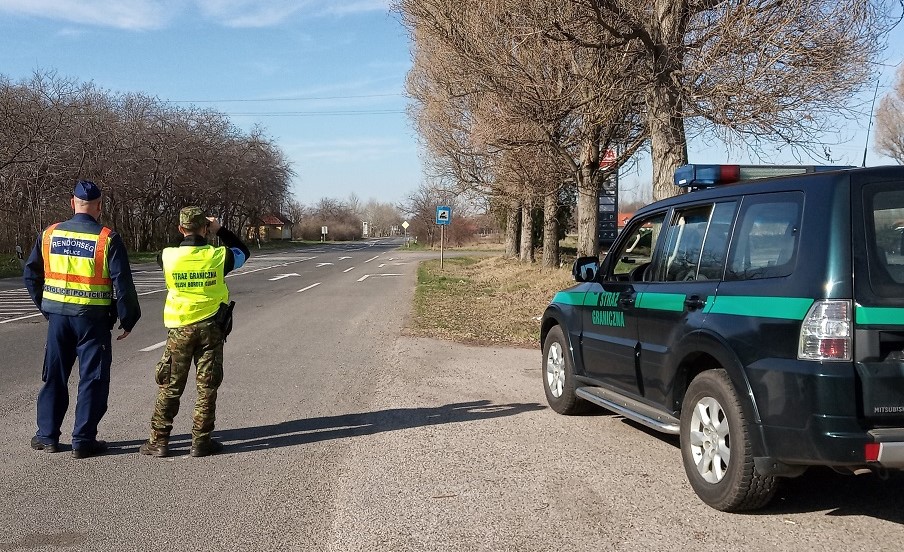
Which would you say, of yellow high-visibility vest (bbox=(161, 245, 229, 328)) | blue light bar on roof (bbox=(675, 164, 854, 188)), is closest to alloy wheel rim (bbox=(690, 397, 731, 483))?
blue light bar on roof (bbox=(675, 164, 854, 188))

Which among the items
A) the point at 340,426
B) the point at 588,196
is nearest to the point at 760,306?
the point at 340,426

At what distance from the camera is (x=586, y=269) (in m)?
6.84

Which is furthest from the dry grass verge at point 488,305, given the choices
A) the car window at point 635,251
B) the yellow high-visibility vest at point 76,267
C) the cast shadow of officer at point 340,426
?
the yellow high-visibility vest at point 76,267

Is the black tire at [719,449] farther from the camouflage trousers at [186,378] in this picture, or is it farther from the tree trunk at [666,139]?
the tree trunk at [666,139]

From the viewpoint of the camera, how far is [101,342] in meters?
5.73

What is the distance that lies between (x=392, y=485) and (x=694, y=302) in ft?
7.23

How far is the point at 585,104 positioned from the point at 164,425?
11759 millimetres

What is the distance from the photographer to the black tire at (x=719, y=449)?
4438mm

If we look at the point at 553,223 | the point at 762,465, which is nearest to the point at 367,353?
the point at 762,465

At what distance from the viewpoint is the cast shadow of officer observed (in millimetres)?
6082

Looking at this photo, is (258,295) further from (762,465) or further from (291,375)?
(762,465)

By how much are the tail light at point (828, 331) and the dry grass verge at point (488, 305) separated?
7954 millimetres

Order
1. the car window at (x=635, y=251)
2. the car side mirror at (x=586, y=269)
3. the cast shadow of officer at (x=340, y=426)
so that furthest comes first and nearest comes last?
1. the car side mirror at (x=586, y=269)
2. the car window at (x=635, y=251)
3. the cast shadow of officer at (x=340, y=426)

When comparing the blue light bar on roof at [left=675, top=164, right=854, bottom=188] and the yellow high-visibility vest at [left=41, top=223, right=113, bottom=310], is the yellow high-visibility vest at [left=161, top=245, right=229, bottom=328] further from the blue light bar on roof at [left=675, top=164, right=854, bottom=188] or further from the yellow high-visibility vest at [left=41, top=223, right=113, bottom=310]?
the blue light bar on roof at [left=675, top=164, right=854, bottom=188]
